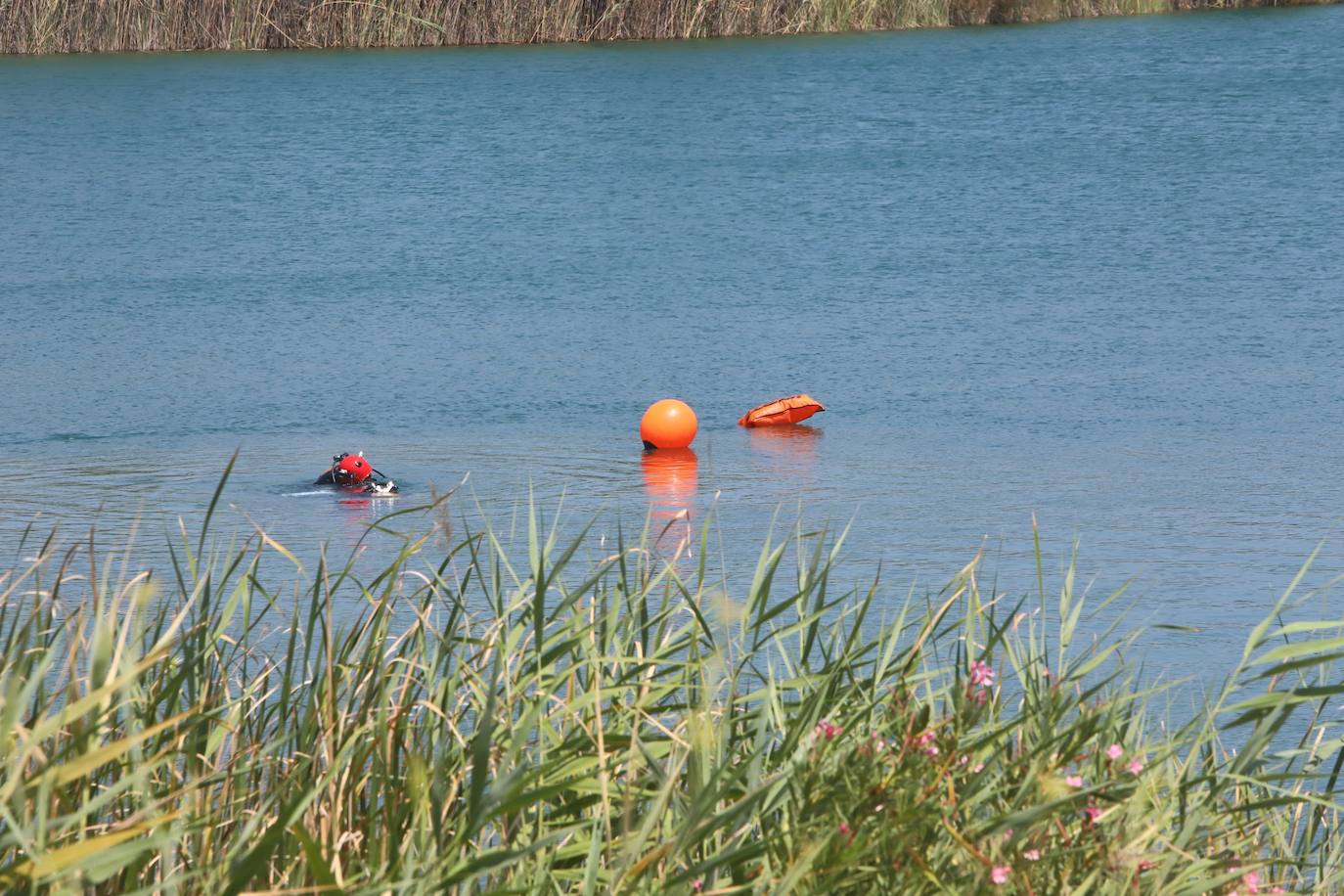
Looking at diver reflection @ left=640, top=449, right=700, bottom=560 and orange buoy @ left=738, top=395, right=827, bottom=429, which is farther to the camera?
orange buoy @ left=738, top=395, right=827, bottom=429

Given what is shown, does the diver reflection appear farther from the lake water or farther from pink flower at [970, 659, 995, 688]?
pink flower at [970, 659, 995, 688]

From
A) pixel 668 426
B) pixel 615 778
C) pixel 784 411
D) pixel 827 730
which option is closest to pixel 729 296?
pixel 784 411

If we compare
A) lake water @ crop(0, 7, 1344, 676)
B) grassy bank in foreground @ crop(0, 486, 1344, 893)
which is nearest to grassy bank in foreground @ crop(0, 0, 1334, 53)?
lake water @ crop(0, 7, 1344, 676)

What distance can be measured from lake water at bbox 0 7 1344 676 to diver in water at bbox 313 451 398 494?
16 cm

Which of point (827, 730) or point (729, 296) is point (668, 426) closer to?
point (729, 296)

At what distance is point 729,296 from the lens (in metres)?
13.9

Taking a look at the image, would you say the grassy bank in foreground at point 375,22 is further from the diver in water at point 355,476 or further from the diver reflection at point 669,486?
the diver in water at point 355,476

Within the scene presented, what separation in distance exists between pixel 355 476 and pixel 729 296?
5604 mm

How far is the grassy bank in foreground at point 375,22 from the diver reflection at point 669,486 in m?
19.8

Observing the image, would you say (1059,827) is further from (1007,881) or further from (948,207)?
(948,207)

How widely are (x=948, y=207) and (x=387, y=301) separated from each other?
17.5 ft

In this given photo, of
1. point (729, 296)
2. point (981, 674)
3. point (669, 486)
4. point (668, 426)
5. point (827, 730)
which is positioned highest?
point (981, 674)

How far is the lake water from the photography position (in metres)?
8.52

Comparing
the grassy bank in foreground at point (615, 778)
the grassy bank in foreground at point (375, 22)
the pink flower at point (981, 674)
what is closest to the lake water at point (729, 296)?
the grassy bank in foreground at point (375, 22)
